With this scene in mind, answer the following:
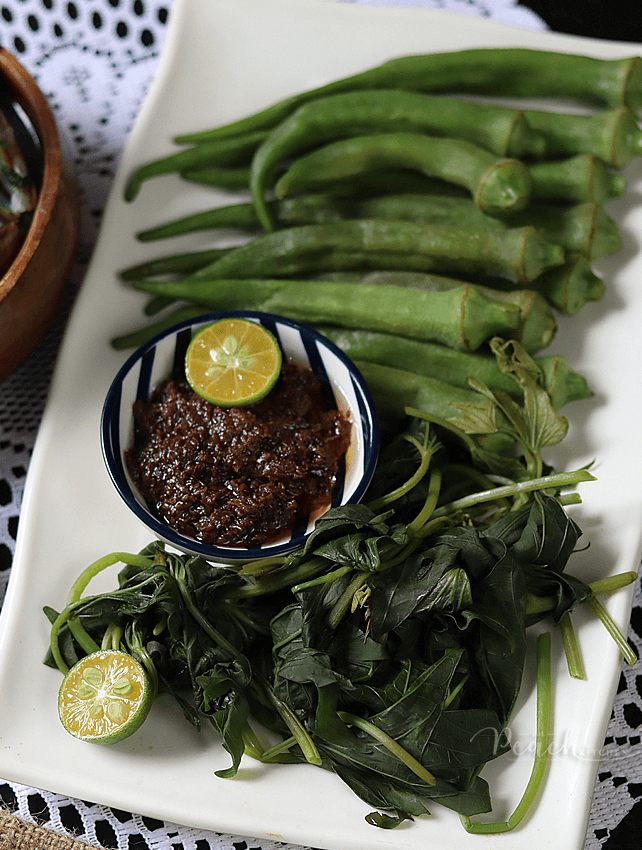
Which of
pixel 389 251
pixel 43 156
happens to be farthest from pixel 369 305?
pixel 43 156

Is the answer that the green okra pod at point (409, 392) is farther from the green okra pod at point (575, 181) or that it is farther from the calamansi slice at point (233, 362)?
the green okra pod at point (575, 181)

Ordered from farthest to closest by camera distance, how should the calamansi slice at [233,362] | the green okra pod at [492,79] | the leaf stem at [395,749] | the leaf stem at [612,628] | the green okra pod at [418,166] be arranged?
the green okra pod at [492,79] < the green okra pod at [418,166] < the calamansi slice at [233,362] < the leaf stem at [612,628] < the leaf stem at [395,749]

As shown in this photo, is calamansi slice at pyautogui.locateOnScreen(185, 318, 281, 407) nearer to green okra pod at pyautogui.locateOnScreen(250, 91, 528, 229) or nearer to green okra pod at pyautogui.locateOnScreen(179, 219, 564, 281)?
green okra pod at pyautogui.locateOnScreen(179, 219, 564, 281)

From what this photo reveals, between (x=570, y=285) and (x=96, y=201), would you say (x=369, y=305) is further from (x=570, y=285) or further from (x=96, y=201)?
(x=96, y=201)

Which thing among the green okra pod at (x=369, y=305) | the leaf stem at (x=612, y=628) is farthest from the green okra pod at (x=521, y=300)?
the leaf stem at (x=612, y=628)

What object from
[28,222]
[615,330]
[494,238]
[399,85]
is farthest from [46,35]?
[615,330]

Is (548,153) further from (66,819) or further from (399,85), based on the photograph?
(66,819)
